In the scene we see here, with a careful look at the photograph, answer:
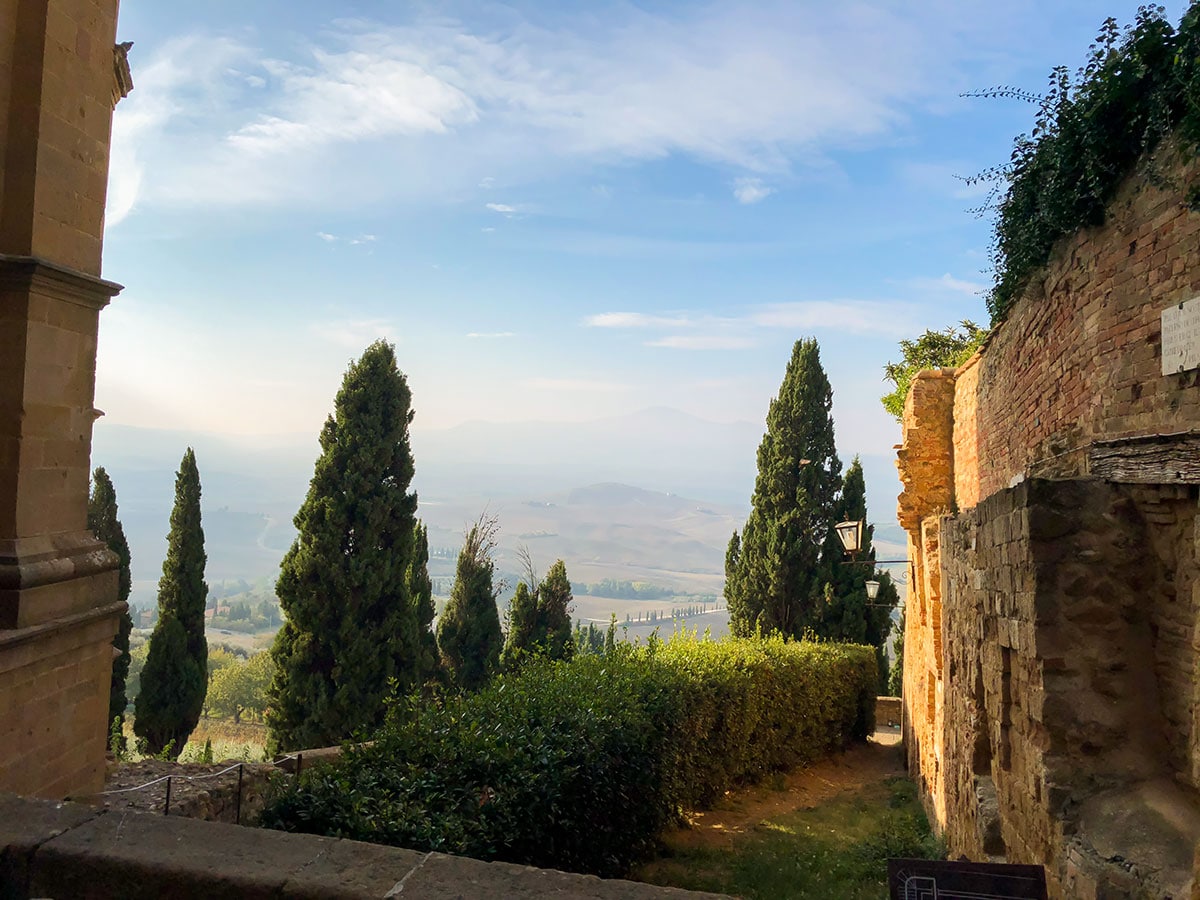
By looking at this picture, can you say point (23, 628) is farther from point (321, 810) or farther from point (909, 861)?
point (909, 861)

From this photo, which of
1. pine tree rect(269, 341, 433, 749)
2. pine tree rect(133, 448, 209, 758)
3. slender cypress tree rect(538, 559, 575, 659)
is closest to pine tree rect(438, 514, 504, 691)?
slender cypress tree rect(538, 559, 575, 659)

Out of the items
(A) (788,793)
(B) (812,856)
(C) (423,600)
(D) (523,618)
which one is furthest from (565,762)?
(D) (523,618)

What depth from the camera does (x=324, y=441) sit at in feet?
54.7

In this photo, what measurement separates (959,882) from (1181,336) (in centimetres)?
342

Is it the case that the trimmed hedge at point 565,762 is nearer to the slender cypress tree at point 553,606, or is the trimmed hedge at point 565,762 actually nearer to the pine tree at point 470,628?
the slender cypress tree at point 553,606

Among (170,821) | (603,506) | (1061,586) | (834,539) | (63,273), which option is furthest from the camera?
(603,506)

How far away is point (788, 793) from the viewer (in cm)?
1218

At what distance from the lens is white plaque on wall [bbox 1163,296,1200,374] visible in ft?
14.7

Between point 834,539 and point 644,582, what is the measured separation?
128 m

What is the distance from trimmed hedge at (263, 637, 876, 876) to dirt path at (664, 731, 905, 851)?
24 cm

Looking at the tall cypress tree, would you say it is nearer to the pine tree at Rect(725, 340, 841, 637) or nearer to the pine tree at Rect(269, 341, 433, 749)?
the pine tree at Rect(725, 340, 841, 637)

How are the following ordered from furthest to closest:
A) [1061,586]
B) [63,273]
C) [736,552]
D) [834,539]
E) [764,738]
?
[736,552] < [834,539] < [764,738] < [63,273] < [1061,586]

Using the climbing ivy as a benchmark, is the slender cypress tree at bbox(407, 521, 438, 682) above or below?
below

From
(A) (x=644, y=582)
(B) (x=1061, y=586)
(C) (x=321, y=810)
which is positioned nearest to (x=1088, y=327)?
(B) (x=1061, y=586)
